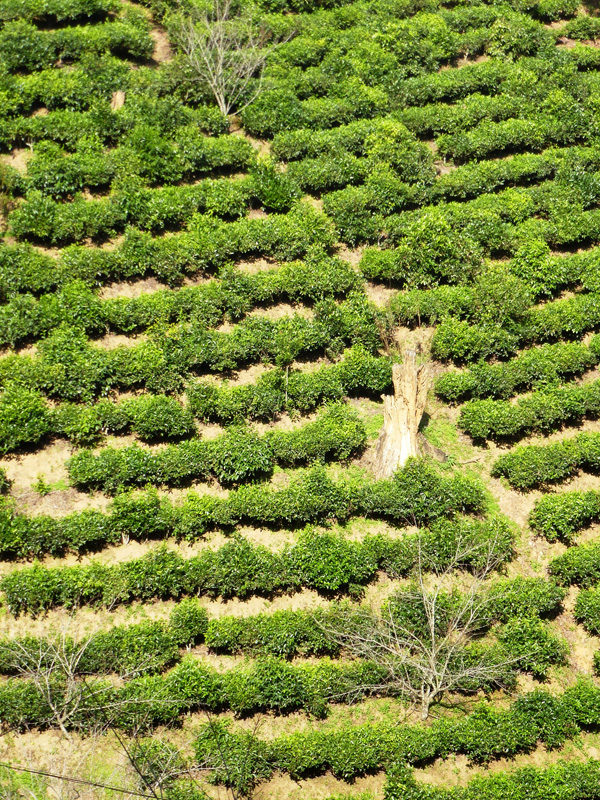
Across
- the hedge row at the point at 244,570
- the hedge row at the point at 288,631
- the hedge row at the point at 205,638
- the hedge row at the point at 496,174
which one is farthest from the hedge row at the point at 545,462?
the hedge row at the point at 496,174

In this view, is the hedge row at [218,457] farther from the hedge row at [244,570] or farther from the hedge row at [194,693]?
the hedge row at [194,693]

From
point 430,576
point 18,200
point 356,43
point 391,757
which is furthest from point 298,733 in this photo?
point 356,43

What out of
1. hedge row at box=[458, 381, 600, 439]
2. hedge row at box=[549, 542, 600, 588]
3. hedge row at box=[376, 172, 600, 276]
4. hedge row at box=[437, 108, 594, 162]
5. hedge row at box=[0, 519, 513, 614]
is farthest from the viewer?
hedge row at box=[437, 108, 594, 162]

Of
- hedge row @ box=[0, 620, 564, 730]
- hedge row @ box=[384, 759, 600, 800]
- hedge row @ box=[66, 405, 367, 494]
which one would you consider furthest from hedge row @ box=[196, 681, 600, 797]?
hedge row @ box=[66, 405, 367, 494]

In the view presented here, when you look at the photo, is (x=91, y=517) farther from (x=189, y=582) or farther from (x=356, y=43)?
(x=356, y=43)

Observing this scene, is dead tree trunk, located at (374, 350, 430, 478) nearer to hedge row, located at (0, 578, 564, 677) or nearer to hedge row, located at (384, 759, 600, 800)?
hedge row, located at (0, 578, 564, 677)

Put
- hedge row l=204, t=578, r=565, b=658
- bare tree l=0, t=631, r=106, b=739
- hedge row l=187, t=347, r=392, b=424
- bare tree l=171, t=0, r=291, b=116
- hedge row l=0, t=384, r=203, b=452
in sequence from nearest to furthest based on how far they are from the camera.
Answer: bare tree l=0, t=631, r=106, b=739
hedge row l=204, t=578, r=565, b=658
hedge row l=0, t=384, r=203, b=452
hedge row l=187, t=347, r=392, b=424
bare tree l=171, t=0, r=291, b=116

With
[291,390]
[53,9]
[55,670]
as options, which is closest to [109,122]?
[53,9]

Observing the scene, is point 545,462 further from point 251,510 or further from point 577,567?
point 251,510
